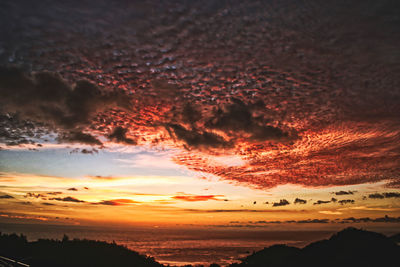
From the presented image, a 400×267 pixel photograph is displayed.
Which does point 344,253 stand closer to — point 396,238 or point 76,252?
point 396,238

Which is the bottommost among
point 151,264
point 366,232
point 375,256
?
point 151,264

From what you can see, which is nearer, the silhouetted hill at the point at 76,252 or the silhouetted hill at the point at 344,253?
the silhouetted hill at the point at 344,253

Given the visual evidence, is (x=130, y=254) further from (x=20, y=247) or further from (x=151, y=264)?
(x=20, y=247)

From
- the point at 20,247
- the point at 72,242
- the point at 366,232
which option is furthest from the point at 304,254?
the point at 20,247

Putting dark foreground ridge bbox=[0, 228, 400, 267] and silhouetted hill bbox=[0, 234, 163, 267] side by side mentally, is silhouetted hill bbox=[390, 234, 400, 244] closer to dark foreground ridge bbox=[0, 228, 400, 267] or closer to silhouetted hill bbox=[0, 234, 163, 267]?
dark foreground ridge bbox=[0, 228, 400, 267]

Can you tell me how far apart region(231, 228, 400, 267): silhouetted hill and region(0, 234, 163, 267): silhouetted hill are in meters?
9.89

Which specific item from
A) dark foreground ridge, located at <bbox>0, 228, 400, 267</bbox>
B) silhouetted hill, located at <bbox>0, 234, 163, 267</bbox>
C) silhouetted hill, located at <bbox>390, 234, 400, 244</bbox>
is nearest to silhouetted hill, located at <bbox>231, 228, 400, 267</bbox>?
dark foreground ridge, located at <bbox>0, 228, 400, 267</bbox>

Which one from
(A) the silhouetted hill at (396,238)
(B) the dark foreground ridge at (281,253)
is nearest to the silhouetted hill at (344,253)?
(B) the dark foreground ridge at (281,253)

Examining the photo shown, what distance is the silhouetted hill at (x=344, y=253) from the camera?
20503mm

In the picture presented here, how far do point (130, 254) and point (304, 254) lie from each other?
16.1 m

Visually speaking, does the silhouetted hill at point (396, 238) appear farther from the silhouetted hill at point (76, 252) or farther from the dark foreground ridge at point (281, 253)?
the silhouetted hill at point (76, 252)

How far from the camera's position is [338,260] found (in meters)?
21.2

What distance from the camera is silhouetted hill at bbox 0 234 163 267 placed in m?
20.6

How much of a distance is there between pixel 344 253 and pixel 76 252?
2320 cm
